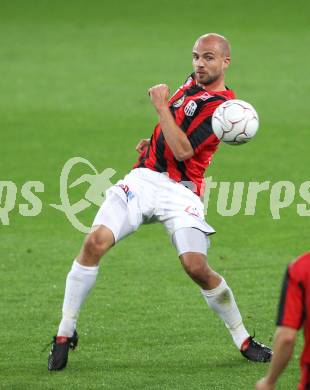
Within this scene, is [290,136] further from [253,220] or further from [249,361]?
[249,361]


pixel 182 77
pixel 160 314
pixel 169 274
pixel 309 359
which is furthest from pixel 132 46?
pixel 309 359

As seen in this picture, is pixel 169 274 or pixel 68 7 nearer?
pixel 169 274

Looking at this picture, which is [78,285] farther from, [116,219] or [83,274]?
[116,219]

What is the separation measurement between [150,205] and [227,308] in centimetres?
94

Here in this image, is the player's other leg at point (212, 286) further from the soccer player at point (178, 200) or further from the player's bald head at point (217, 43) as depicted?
the player's bald head at point (217, 43)

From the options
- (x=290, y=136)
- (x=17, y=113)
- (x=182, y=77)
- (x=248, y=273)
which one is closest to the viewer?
(x=248, y=273)

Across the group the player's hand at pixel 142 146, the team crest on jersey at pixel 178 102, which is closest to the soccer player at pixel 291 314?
the team crest on jersey at pixel 178 102

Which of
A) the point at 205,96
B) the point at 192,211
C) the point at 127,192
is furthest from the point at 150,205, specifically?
the point at 205,96

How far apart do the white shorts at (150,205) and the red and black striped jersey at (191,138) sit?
0.09 m

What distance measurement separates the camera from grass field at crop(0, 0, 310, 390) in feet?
27.5

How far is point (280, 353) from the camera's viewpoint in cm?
503

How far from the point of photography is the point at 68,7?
26.9 meters

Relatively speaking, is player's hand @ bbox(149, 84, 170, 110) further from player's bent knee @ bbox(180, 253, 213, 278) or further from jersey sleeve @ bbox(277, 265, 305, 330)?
jersey sleeve @ bbox(277, 265, 305, 330)

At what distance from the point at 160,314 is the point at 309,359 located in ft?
14.9
